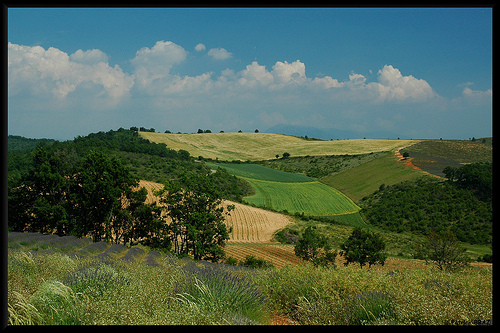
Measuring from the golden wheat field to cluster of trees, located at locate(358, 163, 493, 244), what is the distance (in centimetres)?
3579

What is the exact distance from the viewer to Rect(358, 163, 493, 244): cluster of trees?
3529cm

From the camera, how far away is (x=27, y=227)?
77.1ft

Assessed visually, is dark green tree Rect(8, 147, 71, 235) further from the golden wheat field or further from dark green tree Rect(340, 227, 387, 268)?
the golden wheat field

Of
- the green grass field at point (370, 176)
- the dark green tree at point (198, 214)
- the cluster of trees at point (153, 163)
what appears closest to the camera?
the dark green tree at point (198, 214)

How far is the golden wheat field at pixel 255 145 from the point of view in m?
90.1

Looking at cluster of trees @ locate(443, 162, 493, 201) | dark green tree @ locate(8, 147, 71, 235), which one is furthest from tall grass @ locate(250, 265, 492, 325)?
cluster of trees @ locate(443, 162, 493, 201)

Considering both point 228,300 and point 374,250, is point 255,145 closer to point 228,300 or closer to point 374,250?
point 374,250

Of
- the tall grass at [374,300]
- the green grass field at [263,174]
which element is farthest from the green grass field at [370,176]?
the tall grass at [374,300]

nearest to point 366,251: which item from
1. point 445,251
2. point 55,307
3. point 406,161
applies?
point 445,251

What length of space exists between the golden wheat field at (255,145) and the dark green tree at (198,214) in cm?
6317

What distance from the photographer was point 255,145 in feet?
350

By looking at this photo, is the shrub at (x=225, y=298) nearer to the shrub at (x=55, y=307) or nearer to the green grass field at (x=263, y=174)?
Answer: the shrub at (x=55, y=307)

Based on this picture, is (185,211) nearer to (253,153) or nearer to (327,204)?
(327,204)
